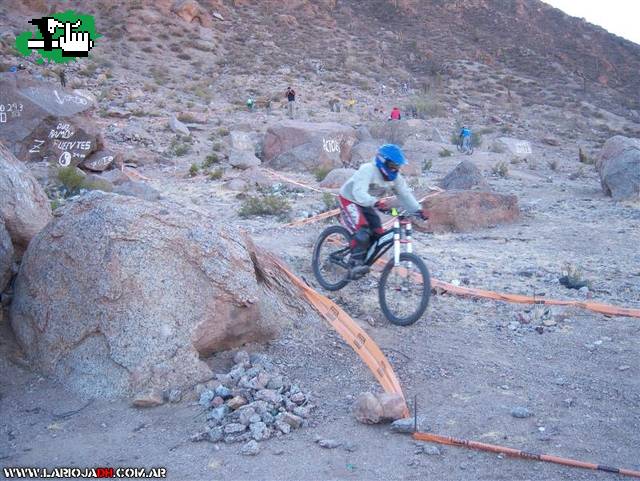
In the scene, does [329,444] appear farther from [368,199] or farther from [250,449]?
[368,199]

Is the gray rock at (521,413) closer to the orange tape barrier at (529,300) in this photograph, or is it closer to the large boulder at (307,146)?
the orange tape barrier at (529,300)

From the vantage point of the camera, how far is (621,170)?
1423 centimetres

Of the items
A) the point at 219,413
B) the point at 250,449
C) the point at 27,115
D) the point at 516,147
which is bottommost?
the point at 250,449

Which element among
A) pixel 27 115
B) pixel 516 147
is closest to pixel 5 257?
pixel 27 115

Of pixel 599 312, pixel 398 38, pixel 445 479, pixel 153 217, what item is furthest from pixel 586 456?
pixel 398 38

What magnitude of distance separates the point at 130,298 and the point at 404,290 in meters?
2.82

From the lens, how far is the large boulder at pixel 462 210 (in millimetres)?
11328

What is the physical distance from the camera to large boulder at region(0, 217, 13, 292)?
214 inches

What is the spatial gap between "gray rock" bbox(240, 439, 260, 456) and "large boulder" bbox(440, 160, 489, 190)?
11027 mm

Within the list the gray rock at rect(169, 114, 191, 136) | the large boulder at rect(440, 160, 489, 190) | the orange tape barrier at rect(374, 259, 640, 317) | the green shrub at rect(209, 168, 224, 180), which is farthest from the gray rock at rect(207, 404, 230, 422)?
the gray rock at rect(169, 114, 191, 136)

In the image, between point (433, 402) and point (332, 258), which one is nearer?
point (433, 402)

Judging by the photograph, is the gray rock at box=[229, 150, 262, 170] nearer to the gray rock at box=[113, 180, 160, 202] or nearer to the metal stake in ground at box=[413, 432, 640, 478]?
the gray rock at box=[113, 180, 160, 202]

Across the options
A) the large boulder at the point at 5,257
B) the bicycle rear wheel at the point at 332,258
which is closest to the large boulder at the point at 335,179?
the bicycle rear wheel at the point at 332,258

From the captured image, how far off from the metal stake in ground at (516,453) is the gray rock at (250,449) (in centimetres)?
101
